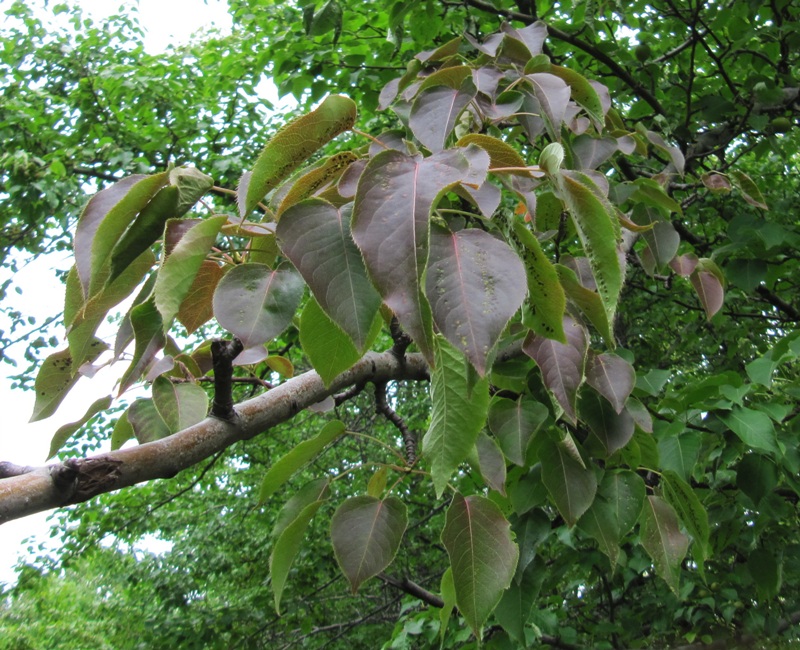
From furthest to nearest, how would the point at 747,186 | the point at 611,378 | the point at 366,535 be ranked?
1. the point at 747,186
2. the point at 611,378
3. the point at 366,535

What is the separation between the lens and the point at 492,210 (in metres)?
0.66

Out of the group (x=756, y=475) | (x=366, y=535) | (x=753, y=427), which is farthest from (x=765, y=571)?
(x=366, y=535)

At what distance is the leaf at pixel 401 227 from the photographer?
0.50 metres

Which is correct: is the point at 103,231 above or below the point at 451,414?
above

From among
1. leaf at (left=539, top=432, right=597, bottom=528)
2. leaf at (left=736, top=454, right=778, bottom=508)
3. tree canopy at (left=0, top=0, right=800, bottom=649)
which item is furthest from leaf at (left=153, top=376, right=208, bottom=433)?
leaf at (left=736, top=454, right=778, bottom=508)

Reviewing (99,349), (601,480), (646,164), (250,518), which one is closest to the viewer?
(99,349)

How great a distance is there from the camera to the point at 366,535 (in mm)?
964

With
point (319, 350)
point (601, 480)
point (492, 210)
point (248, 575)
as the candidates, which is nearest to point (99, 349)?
point (319, 350)

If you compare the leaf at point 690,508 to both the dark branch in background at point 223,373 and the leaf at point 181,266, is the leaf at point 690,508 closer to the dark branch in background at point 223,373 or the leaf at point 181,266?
the dark branch in background at point 223,373

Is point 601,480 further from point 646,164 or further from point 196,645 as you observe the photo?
point 196,645

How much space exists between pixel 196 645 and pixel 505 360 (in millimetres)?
4258

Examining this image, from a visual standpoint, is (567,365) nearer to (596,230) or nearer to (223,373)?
(596,230)

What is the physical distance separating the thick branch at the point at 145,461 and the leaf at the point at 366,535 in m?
0.17

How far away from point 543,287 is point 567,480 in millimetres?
624
